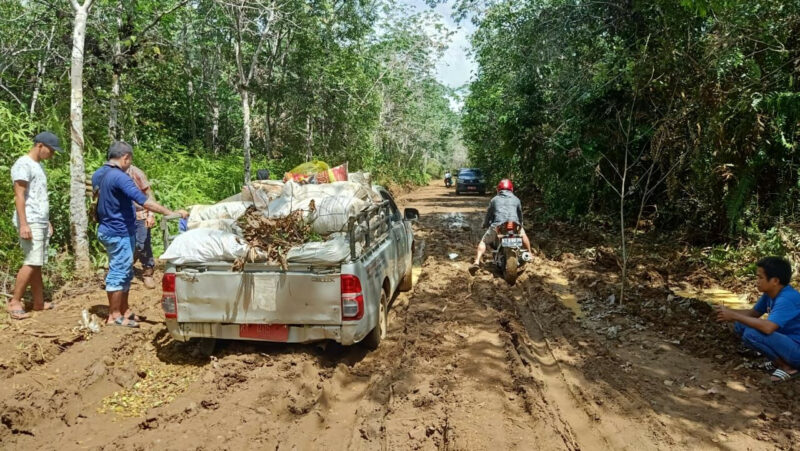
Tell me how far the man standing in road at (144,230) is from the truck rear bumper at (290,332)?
2.85 metres

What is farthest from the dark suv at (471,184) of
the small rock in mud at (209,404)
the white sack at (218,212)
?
the small rock in mud at (209,404)

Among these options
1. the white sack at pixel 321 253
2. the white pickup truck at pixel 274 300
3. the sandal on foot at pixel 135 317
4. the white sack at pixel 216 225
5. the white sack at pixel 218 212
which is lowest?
the sandal on foot at pixel 135 317

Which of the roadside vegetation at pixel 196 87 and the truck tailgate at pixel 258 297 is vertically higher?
the roadside vegetation at pixel 196 87

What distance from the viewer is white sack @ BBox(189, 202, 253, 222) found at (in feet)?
17.5

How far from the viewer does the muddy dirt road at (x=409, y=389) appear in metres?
3.61

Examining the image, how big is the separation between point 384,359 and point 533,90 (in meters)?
11.7

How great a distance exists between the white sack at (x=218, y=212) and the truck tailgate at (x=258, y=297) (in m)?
0.95

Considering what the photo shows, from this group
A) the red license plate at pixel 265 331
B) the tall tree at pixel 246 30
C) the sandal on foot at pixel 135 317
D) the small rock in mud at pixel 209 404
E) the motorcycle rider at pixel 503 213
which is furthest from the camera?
the tall tree at pixel 246 30

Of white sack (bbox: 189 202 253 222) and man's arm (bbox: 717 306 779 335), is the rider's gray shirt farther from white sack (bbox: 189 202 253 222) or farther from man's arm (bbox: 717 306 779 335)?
white sack (bbox: 189 202 253 222)

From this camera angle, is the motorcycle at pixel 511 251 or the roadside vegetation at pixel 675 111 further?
the motorcycle at pixel 511 251

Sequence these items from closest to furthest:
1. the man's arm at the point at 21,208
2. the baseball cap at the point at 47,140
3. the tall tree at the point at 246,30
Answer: the man's arm at the point at 21,208 → the baseball cap at the point at 47,140 → the tall tree at the point at 246,30

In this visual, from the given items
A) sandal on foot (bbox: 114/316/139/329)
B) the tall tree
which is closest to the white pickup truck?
sandal on foot (bbox: 114/316/139/329)

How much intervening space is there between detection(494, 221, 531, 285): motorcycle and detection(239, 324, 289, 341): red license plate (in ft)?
14.4

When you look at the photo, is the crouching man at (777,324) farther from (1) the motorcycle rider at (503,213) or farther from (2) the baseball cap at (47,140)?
(2) the baseball cap at (47,140)
